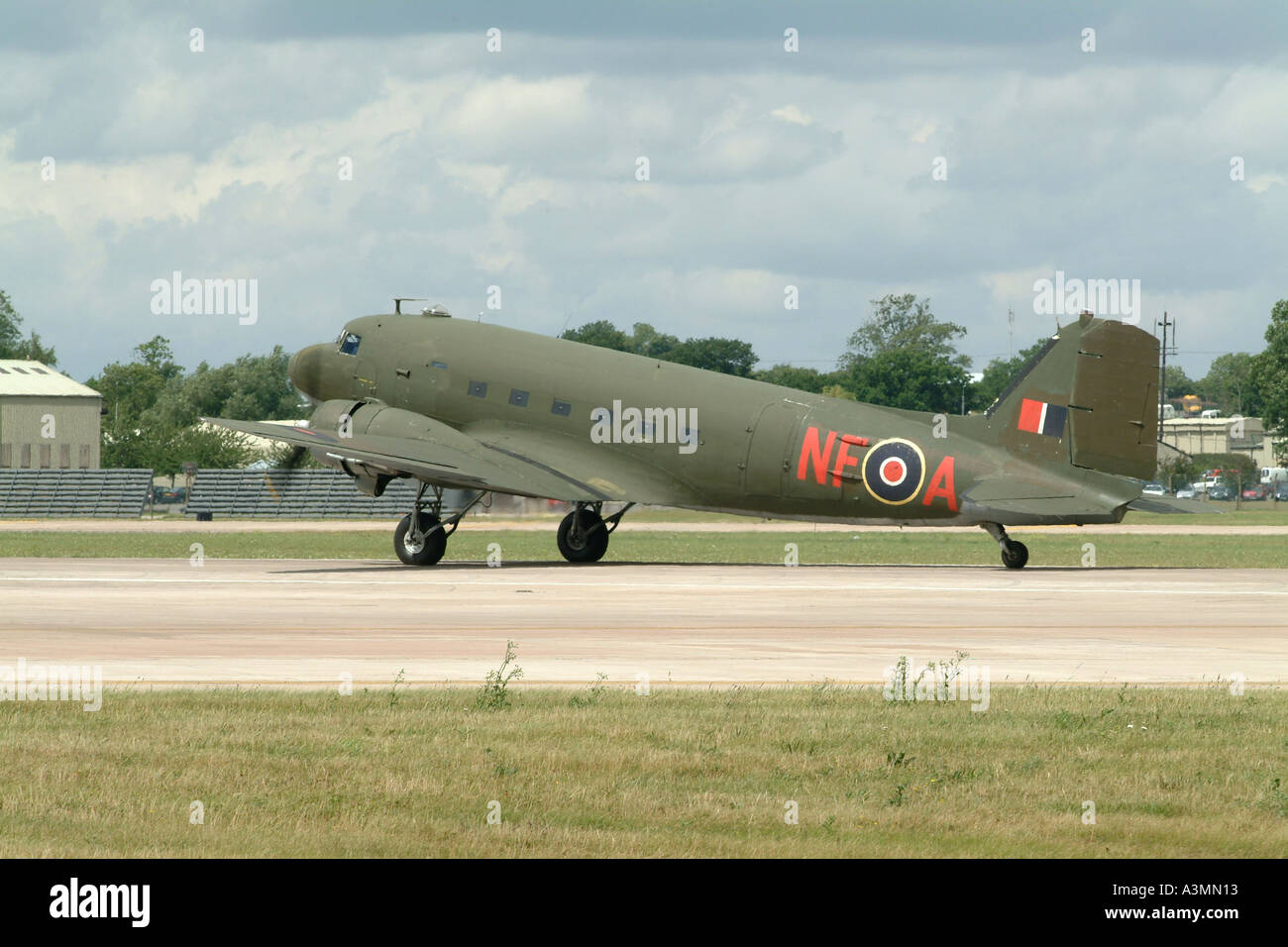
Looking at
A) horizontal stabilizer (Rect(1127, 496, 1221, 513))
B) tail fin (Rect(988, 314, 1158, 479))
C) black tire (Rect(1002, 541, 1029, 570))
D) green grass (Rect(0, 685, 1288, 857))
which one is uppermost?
tail fin (Rect(988, 314, 1158, 479))

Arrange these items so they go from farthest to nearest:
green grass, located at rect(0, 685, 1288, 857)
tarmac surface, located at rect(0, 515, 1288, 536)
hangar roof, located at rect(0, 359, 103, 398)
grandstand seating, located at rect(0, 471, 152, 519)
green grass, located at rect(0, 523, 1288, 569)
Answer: hangar roof, located at rect(0, 359, 103, 398), grandstand seating, located at rect(0, 471, 152, 519), tarmac surface, located at rect(0, 515, 1288, 536), green grass, located at rect(0, 523, 1288, 569), green grass, located at rect(0, 685, 1288, 857)

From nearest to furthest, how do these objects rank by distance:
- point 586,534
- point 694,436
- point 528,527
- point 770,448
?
point 770,448 < point 694,436 < point 586,534 < point 528,527

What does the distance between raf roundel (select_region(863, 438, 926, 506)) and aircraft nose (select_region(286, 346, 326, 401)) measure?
16371 mm

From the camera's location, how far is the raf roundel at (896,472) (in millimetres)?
39344

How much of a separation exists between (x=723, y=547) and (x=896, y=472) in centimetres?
1984

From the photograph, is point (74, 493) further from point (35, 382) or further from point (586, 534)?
point (586, 534)

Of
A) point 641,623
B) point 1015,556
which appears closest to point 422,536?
point 1015,556

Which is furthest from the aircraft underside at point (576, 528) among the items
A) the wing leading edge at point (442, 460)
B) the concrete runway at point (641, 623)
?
the concrete runway at point (641, 623)

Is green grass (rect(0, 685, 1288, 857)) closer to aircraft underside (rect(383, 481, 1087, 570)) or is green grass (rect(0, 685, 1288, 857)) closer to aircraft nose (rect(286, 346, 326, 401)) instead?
aircraft underside (rect(383, 481, 1087, 570))

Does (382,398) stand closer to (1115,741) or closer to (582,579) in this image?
(582,579)

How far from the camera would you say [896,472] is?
39.4 metres

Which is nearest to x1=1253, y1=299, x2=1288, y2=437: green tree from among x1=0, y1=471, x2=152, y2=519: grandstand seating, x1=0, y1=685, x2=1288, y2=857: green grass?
x1=0, y1=471, x2=152, y2=519: grandstand seating

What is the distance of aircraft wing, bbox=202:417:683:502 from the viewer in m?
40.7

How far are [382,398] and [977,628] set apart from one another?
22880 mm
